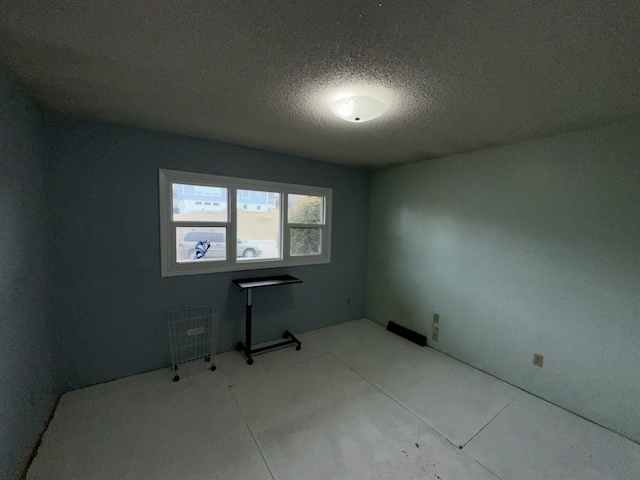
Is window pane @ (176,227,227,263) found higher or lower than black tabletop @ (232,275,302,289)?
higher

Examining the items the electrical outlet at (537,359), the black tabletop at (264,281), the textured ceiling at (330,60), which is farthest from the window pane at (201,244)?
the electrical outlet at (537,359)

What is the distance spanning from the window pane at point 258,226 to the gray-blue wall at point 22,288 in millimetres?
1603

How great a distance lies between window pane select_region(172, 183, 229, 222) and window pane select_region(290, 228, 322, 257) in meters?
0.96

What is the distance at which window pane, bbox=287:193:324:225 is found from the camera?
3383 mm

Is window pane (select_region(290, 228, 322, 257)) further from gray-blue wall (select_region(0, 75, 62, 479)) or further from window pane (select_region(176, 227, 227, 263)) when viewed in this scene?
gray-blue wall (select_region(0, 75, 62, 479))

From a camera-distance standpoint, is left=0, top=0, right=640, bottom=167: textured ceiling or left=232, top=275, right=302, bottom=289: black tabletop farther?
left=232, top=275, right=302, bottom=289: black tabletop

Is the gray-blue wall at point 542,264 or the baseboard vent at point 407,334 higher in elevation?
the gray-blue wall at point 542,264

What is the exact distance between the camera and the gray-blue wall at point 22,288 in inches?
55.7

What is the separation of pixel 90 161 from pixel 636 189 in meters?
4.39

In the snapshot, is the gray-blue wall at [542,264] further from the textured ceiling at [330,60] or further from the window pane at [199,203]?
the window pane at [199,203]

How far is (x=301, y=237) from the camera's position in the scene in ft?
11.5

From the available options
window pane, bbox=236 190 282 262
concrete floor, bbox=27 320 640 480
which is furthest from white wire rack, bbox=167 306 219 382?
window pane, bbox=236 190 282 262

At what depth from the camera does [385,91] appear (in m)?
1.56

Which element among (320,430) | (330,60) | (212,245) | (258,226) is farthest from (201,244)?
(330,60)
